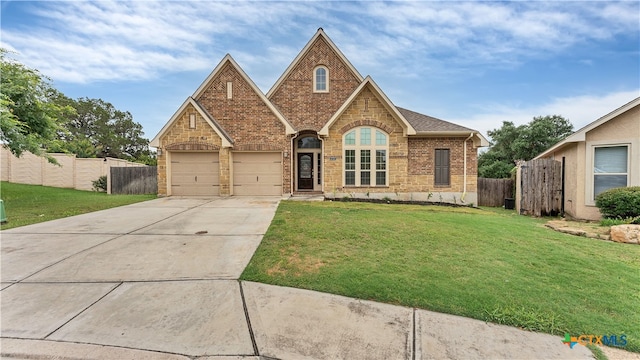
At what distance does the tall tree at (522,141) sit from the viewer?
102 ft

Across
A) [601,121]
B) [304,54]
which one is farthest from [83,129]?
[601,121]

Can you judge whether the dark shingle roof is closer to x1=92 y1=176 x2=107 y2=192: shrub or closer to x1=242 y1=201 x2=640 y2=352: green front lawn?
x1=242 y1=201 x2=640 y2=352: green front lawn

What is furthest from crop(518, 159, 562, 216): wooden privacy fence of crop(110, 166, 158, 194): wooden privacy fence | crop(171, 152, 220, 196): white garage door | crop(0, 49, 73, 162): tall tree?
crop(110, 166, 158, 194): wooden privacy fence

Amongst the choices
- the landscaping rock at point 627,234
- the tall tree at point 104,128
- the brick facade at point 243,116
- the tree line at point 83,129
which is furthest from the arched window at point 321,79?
the tall tree at point 104,128

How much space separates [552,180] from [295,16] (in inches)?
548

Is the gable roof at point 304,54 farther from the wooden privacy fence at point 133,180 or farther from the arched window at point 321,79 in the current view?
the wooden privacy fence at point 133,180

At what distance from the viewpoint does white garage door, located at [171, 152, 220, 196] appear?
46.3 feet

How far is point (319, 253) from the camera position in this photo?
517 centimetres

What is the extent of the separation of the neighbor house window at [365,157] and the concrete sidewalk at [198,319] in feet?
31.4

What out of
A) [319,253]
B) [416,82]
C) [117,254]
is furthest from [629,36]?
[117,254]

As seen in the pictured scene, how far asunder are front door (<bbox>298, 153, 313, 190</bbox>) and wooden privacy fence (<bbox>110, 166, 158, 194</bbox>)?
9623 mm

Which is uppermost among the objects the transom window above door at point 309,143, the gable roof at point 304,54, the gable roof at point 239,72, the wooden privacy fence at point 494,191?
the gable roof at point 304,54

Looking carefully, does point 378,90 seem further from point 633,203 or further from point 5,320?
point 5,320

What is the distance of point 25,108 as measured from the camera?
12.1m
